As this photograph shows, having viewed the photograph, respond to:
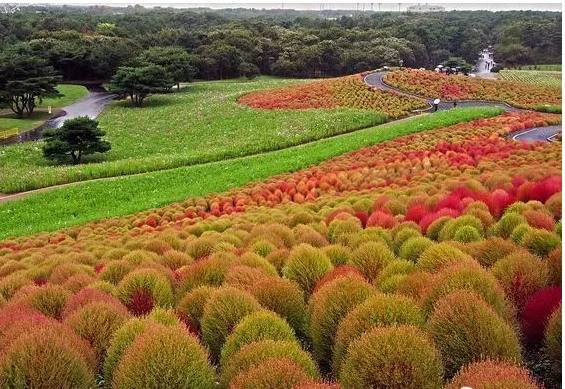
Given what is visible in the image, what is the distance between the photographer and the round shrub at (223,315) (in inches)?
221

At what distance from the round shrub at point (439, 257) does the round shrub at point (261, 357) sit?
2335mm

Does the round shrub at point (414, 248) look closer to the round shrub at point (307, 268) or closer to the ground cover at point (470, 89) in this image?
the round shrub at point (307, 268)

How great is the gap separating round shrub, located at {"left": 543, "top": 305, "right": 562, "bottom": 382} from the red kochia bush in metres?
0.32

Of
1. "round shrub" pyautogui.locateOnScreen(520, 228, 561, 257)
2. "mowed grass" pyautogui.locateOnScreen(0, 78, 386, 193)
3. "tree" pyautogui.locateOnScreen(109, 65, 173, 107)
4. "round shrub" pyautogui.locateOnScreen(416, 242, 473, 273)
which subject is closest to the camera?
"round shrub" pyautogui.locateOnScreen(416, 242, 473, 273)

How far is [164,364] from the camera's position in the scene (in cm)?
439

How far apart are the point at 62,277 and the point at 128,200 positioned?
13718 millimetres

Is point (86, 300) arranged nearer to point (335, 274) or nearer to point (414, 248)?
point (335, 274)

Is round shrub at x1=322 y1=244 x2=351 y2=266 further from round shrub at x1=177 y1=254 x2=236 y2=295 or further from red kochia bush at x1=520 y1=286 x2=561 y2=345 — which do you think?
red kochia bush at x1=520 y1=286 x2=561 y2=345

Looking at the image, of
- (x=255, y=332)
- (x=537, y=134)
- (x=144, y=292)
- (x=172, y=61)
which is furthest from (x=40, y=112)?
(x=255, y=332)

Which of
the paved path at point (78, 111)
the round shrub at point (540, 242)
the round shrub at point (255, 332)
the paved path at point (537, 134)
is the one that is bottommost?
the paved path at point (78, 111)

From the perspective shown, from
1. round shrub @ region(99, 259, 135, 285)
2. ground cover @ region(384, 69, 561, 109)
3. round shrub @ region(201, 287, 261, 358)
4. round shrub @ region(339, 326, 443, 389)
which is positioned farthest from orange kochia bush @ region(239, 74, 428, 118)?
round shrub @ region(339, 326, 443, 389)

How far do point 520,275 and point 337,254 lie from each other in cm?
250

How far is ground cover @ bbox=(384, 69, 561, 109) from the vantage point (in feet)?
134

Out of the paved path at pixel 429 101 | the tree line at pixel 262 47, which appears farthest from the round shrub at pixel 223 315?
the tree line at pixel 262 47
